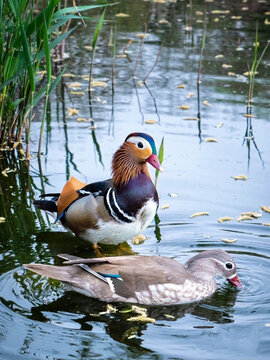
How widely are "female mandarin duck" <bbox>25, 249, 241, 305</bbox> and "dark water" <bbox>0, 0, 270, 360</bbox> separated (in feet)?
0.34

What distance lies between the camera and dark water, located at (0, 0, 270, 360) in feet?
15.4

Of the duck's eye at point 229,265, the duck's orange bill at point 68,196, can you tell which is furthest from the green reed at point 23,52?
the duck's eye at point 229,265

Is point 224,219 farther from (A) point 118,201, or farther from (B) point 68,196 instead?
(B) point 68,196

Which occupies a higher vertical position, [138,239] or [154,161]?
[154,161]

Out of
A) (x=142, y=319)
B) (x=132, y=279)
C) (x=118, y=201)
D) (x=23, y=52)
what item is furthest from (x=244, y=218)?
(x=23, y=52)

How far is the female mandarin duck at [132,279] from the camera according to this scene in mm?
5031

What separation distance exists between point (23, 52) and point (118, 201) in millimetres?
1948

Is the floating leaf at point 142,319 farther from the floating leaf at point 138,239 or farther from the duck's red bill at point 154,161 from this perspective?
the duck's red bill at point 154,161

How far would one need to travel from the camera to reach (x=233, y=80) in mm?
10344

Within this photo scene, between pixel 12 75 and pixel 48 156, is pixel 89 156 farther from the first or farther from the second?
pixel 12 75

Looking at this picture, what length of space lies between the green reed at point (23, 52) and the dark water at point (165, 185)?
0.50m

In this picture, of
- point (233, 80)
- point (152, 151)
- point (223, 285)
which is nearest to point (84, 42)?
point (233, 80)

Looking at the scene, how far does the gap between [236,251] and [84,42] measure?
674 cm

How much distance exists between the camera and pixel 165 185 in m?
7.21
